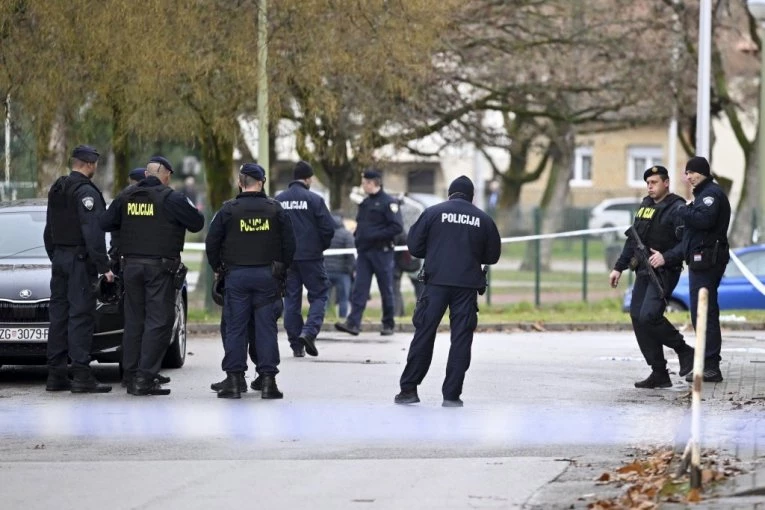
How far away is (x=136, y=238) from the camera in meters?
12.7

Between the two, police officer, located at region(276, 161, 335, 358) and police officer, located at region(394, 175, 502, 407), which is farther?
police officer, located at region(276, 161, 335, 358)

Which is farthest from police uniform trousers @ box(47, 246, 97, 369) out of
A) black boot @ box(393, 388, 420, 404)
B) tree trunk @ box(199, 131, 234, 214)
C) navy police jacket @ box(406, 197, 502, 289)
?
tree trunk @ box(199, 131, 234, 214)

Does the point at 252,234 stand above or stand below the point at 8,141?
below

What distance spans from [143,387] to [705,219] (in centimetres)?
453

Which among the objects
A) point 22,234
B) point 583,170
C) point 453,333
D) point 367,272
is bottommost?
point 453,333

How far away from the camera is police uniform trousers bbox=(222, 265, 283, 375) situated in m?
12.5

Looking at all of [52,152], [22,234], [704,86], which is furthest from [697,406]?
[704,86]

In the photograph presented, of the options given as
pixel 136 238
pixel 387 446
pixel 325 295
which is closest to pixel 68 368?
pixel 136 238

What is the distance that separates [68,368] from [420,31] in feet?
31.0

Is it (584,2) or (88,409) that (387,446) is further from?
(584,2)

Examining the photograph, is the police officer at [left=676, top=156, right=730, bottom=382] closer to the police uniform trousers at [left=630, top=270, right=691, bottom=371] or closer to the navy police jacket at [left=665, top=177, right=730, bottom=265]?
the navy police jacket at [left=665, top=177, right=730, bottom=265]

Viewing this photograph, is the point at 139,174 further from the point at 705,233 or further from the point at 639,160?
the point at 639,160

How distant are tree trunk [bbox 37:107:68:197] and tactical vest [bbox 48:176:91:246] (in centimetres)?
764

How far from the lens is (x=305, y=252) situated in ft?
53.0
